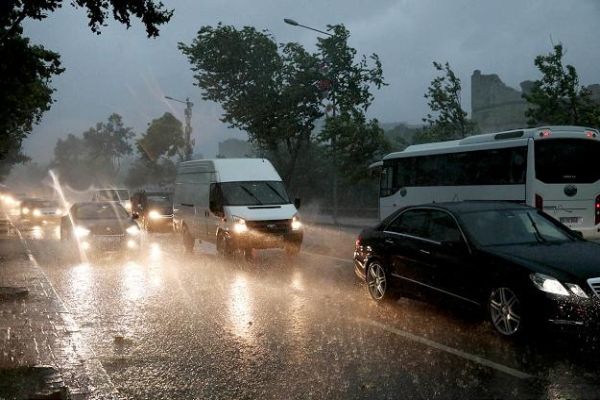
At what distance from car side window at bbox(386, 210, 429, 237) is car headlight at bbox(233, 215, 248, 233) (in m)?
5.95

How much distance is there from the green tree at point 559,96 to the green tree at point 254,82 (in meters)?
13.2

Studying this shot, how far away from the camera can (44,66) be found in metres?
14.8

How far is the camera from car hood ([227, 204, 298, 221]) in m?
14.3

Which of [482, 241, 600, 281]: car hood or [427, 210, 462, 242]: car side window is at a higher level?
[427, 210, 462, 242]: car side window

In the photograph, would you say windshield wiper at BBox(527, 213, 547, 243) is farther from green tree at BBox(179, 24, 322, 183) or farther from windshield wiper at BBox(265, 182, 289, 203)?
green tree at BBox(179, 24, 322, 183)

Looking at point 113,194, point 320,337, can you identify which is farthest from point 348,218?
point 320,337

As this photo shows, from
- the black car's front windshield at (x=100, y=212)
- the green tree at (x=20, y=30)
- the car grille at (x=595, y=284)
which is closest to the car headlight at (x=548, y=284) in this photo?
the car grille at (x=595, y=284)

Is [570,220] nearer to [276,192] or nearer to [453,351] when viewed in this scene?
[276,192]

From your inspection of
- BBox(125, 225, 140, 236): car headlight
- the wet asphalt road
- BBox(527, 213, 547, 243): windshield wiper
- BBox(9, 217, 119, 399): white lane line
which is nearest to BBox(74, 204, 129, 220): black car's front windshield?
BBox(125, 225, 140, 236): car headlight

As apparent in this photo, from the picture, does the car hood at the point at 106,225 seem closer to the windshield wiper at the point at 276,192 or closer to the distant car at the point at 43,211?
the windshield wiper at the point at 276,192

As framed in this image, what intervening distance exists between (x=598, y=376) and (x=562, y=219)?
1094 cm

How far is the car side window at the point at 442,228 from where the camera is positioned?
737 centimetres

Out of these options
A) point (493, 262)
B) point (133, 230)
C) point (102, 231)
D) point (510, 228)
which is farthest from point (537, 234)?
point (102, 231)

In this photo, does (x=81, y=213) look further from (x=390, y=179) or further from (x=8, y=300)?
(x=390, y=179)
